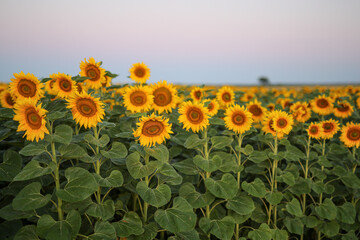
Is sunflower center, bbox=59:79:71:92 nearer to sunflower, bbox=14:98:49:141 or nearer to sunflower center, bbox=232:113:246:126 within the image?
sunflower, bbox=14:98:49:141

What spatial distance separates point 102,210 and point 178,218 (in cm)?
70

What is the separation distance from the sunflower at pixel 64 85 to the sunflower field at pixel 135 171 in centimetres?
1

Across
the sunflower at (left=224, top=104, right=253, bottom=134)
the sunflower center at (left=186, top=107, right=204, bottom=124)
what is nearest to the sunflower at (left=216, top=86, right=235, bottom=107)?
the sunflower at (left=224, top=104, right=253, bottom=134)

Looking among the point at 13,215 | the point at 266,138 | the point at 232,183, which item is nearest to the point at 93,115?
the point at 13,215

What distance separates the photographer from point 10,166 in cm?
269

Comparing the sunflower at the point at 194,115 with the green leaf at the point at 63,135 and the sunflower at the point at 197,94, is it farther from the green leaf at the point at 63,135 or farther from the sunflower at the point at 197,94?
the sunflower at the point at 197,94

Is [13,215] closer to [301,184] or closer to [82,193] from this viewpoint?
[82,193]

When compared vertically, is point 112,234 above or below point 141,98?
below

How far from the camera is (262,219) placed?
3611mm

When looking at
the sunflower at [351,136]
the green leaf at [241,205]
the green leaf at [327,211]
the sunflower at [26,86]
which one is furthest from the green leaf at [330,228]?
the sunflower at [26,86]

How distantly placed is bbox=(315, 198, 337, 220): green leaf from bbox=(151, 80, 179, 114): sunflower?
7.53ft

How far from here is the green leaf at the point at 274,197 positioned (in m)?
3.43

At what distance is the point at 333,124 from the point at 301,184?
3.10 feet

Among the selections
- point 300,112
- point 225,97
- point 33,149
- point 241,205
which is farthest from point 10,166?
point 300,112
